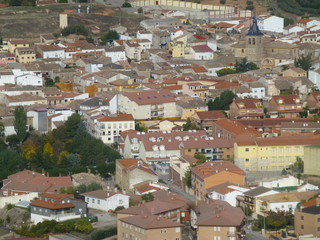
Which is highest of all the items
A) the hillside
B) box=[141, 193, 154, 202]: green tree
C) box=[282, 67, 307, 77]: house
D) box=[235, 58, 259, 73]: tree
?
box=[141, 193, 154, 202]: green tree

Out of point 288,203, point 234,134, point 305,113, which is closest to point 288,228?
point 288,203

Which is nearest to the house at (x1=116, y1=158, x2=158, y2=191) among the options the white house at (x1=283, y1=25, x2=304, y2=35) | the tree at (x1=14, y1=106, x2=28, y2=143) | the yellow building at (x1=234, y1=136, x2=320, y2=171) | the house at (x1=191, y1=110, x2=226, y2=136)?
the yellow building at (x1=234, y1=136, x2=320, y2=171)

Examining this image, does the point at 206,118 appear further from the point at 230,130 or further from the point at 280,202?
the point at 280,202

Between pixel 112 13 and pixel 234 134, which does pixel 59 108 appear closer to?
pixel 234 134

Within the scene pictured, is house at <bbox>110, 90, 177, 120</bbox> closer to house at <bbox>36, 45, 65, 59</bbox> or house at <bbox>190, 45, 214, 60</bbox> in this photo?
house at <bbox>190, 45, 214, 60</bbox>

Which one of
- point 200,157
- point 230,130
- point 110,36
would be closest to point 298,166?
point 200,157

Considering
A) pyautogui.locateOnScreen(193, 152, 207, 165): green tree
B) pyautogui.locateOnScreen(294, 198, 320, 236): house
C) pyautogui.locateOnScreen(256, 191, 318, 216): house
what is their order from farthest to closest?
pyautogui.locateOnScreen(193, 152, 207, 165): green tree → pyautogui.locateOnScreen(256, 191, 318, 216): house → pyautogui.locateOnScreen(294, 198, 320, 236): house
